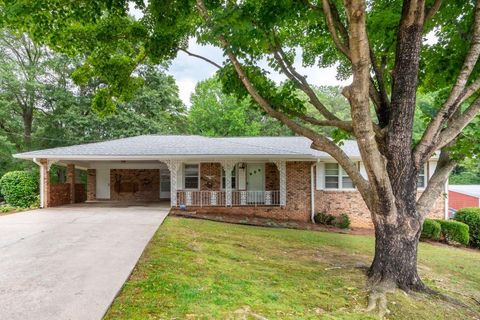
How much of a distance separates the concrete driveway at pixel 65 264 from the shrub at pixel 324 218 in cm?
733

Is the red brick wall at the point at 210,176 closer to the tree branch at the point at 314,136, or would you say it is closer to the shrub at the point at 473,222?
the tree branch at the point at 314,136

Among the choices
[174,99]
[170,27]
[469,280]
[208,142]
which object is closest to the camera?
[469,280]

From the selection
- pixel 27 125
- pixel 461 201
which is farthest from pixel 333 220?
pixel 27 125

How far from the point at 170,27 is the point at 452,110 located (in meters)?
6.09

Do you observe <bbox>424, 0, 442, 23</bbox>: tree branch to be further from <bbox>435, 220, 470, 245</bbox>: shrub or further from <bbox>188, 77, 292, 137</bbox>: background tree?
<bbox>188, 77, 292, 137</bbox>: background tree

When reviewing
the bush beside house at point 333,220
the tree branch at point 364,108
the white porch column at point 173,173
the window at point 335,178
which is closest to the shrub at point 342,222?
the bush beside house at point 333,220

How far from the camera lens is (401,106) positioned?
5.48 meters

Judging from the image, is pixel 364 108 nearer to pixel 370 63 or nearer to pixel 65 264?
pixel 370 63

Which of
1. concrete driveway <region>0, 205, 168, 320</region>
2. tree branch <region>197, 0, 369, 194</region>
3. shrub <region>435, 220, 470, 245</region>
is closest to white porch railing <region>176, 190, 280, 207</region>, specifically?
concrete driveway <region>0, 205, 168, 320</region>

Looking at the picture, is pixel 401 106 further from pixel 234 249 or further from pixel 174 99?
pixel 174 99

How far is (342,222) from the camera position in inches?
528

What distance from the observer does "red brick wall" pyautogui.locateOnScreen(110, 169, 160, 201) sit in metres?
17.5

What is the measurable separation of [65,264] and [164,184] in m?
13.2

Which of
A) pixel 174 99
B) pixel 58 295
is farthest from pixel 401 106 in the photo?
pixel 174 99
